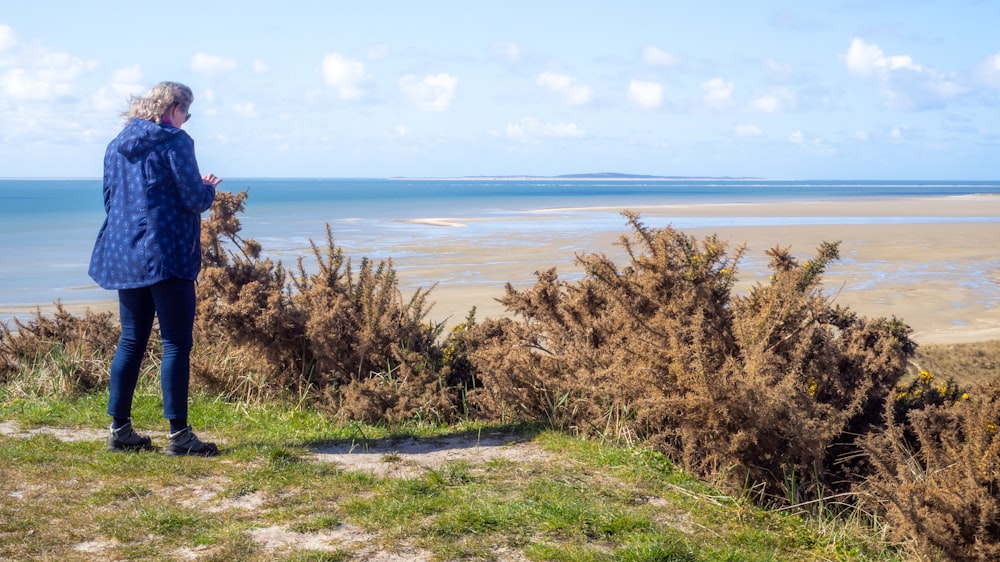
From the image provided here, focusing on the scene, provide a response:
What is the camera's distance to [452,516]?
12.7 feet

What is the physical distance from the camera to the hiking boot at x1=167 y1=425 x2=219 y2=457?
4.88 meters

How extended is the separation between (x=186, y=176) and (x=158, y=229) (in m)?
0.30

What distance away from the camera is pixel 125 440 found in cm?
495

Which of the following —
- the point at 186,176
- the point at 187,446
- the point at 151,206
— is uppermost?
the point at 186,176

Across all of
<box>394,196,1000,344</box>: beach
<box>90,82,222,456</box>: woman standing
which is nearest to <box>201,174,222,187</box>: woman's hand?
<box>90,82,222,456</box>: woman standing

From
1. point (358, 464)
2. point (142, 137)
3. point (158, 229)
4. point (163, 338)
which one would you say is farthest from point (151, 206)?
point (358, 464)

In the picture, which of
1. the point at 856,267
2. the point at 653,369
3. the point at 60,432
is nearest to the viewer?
the point at 653,369

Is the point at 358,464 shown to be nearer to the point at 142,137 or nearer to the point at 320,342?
the point at 320,342

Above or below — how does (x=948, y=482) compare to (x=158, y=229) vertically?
below

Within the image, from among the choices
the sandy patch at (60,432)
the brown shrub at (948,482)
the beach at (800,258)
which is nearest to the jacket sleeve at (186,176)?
the sandy patch at (60,432)

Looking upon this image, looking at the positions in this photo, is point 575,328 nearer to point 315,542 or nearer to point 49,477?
point 315,542

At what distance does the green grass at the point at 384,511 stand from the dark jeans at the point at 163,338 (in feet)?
1.00

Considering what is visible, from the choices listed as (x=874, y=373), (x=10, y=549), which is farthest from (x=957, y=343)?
(x=10, y=549)

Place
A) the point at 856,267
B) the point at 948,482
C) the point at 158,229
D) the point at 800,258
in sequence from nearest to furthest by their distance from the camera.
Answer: the point at 948,482, the point at 158,229, the point at 856,267, the point at 800,258
